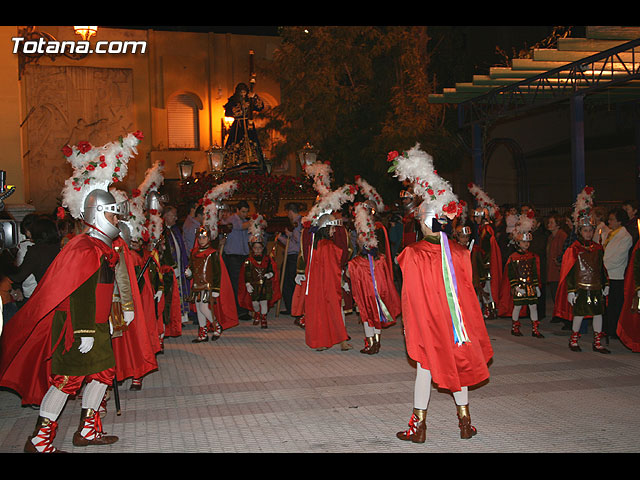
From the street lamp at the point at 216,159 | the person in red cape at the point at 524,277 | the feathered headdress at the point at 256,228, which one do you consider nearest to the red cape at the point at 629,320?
the person in red cape at the point at 524,277

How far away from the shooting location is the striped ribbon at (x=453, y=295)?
17.9 ft

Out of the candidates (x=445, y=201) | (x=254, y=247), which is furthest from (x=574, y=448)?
(x=254, y=247)

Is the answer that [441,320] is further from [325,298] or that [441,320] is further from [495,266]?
[495,266]

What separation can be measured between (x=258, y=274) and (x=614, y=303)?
6049 mm

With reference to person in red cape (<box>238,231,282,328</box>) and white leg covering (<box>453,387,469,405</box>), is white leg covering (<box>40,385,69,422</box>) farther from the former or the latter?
person in red cape (<box>238,231,282,328</box>)

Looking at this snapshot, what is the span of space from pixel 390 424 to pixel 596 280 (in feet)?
14.6

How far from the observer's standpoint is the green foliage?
20109mm

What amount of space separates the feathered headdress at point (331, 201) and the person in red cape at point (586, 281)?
3210 millimetres

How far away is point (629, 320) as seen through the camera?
9109 mm

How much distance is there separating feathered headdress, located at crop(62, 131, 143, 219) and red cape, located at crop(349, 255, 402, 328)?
4.47 metres

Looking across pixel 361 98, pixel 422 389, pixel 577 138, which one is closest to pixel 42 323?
pixel 422 389

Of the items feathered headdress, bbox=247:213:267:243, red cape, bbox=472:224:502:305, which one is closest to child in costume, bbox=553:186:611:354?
red cape, bbox=472:224:502:305

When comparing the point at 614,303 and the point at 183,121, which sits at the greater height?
the point at 183,121

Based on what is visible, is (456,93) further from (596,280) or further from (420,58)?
(596,280)
